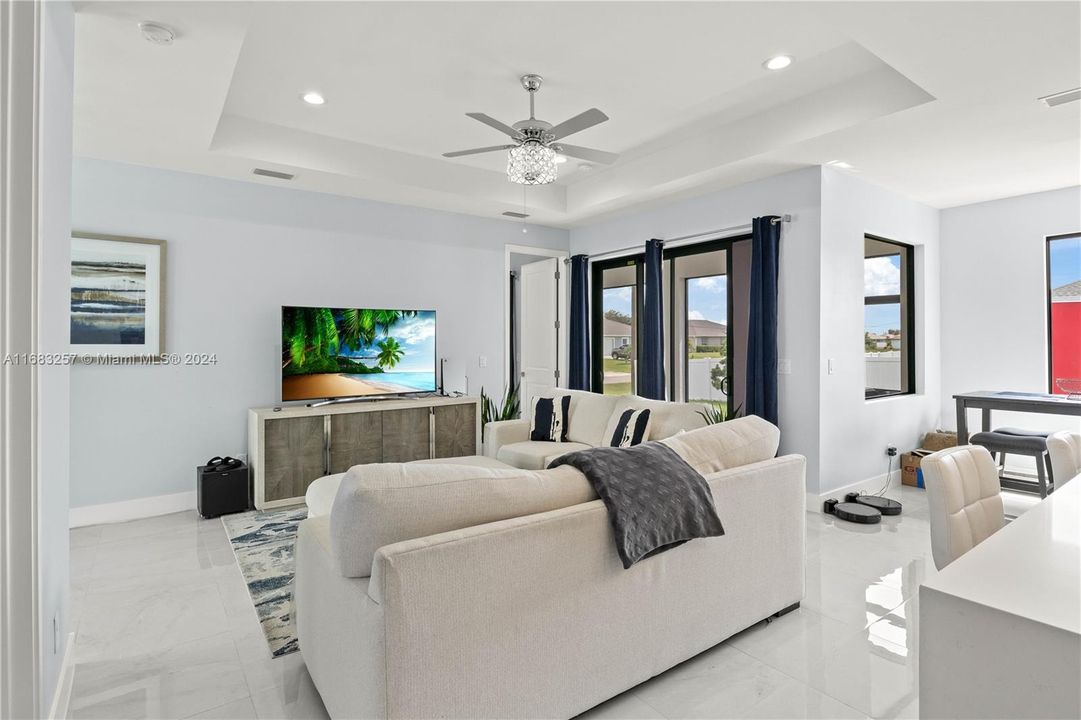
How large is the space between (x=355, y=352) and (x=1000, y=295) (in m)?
5.69

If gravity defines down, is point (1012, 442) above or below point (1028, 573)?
below

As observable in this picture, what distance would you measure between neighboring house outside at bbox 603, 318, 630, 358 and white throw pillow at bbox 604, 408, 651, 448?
2.00 m

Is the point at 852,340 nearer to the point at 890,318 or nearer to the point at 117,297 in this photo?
the point at 890,318

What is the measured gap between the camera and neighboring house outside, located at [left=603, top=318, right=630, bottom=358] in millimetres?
6188

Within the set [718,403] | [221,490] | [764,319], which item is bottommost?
[221,490]

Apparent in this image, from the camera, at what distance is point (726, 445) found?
2318mm

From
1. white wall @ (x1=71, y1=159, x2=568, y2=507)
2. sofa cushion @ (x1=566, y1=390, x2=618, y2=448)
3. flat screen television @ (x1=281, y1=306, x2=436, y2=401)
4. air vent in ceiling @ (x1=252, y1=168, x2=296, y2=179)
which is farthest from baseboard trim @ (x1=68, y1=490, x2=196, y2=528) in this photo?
sofa cushion @ (x1=566, y1=390, x2=618, y2=448)

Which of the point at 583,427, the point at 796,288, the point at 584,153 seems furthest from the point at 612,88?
the point at 583,427

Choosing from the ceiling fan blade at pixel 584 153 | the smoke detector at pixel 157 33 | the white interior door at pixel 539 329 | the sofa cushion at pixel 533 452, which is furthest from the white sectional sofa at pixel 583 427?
the smoke detector at pixel 157 33

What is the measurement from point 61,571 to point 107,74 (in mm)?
2230

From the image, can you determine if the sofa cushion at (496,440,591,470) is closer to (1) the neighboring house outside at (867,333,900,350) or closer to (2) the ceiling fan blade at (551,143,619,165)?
(2) the ceiling fan blade at (551,143,619,165)

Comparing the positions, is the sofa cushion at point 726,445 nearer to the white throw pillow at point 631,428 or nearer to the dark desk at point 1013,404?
the white throw pillow at point 631,428

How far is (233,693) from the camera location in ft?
6.68

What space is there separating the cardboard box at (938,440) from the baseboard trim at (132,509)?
6.15m
